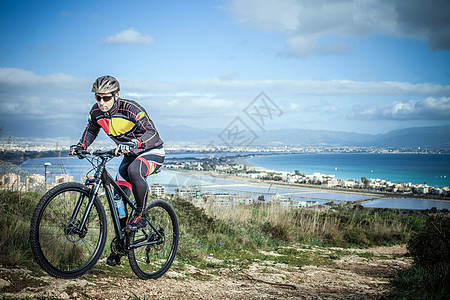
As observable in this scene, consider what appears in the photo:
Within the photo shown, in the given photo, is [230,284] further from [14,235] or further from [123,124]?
[14,235]

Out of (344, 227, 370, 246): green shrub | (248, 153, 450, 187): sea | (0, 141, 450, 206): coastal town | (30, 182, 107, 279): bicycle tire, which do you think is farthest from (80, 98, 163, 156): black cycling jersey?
(248, 153, 450, 187): sea

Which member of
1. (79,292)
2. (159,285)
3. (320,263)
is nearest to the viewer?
(79,292)

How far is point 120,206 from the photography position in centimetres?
463

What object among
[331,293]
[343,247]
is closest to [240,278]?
[331,293]

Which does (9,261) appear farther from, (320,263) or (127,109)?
(320,263)

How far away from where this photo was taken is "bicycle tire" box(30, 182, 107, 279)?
3.77m

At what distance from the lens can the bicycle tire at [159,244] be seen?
5172 mm

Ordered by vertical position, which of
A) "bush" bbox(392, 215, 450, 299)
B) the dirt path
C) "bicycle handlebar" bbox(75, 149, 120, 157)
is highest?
"bicycle handlebar" bbox(75, 149, 120, 157)

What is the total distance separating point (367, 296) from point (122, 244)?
3298mm

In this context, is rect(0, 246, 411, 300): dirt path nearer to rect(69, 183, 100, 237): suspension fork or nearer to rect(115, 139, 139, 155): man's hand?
rect(69, 183, 100, 237): suspension fork

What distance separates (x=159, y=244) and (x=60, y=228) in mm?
1727

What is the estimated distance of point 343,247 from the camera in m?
11.0

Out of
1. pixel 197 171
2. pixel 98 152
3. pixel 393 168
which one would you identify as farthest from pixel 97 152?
pixel 393 168

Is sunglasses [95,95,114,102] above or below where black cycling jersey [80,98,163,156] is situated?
above
